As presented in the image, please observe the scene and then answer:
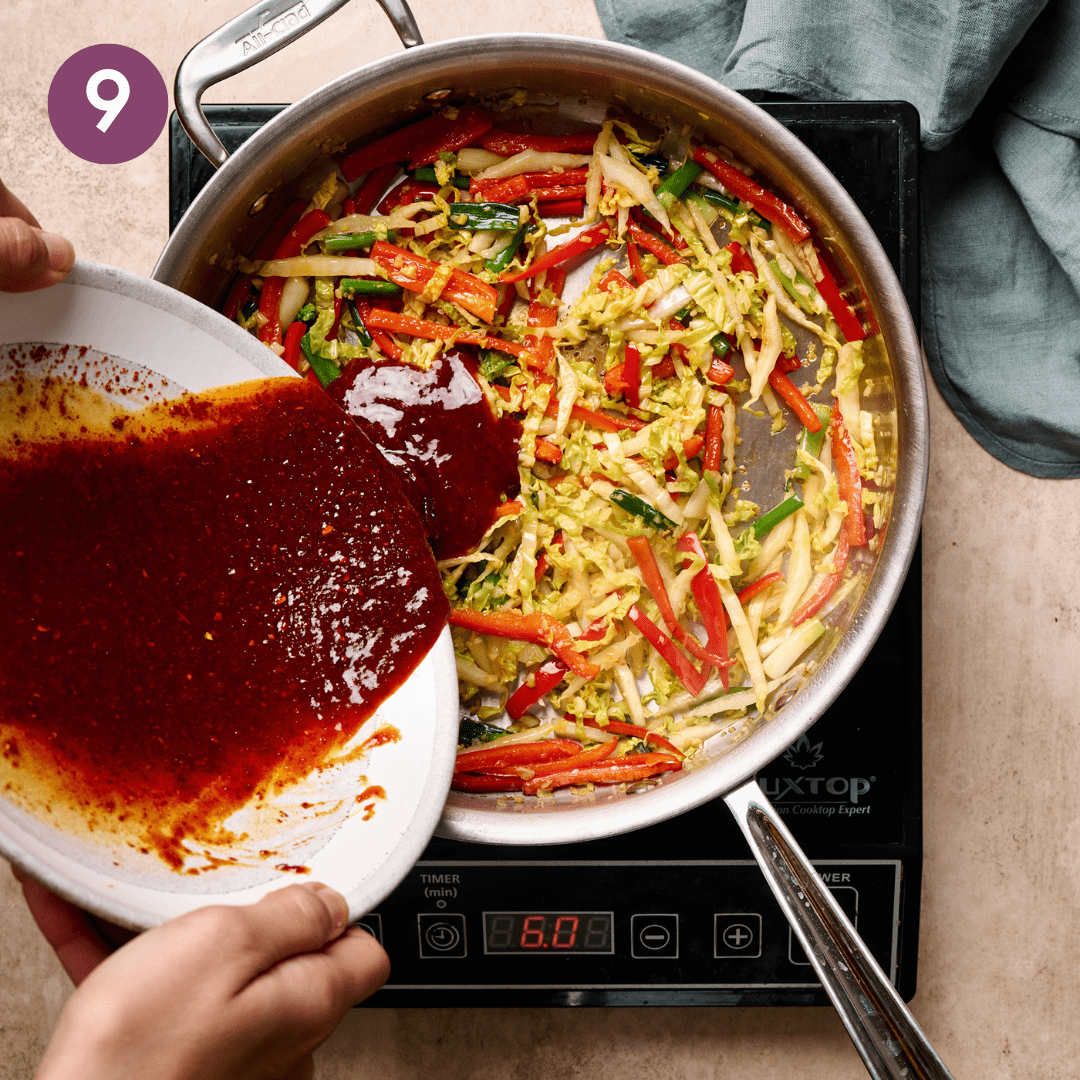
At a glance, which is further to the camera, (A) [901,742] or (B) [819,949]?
(A) [901,742]

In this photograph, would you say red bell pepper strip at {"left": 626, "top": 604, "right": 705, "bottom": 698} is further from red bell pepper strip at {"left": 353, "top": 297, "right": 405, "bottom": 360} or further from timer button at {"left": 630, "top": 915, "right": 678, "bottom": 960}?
red bell pepper strip at {"left": 353, "top": 297, "right": 405, "bottom": 360}

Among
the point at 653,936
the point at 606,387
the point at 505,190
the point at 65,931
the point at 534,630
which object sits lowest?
the point at 653,936

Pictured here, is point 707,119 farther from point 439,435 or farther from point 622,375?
point 439,435

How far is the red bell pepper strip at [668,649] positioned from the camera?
151cm

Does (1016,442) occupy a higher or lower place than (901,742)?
higher

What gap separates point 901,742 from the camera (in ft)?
4.90

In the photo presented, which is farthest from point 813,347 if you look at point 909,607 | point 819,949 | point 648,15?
point 819,949

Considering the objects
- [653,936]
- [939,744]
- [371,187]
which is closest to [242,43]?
[371,187]

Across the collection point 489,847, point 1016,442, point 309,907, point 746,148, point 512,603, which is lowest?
point 489,847

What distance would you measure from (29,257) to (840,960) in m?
1.37

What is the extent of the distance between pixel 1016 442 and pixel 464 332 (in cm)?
113

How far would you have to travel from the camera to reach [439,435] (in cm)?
143

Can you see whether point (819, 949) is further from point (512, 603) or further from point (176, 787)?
point (176, 787)

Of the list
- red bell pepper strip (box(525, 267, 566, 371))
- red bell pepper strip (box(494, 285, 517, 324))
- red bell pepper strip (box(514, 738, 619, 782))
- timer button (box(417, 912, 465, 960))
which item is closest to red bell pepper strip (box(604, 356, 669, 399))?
red bell pepper strip (box(525, 267, 566, 371))
